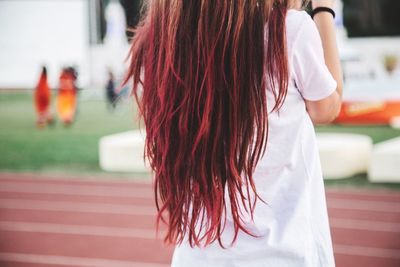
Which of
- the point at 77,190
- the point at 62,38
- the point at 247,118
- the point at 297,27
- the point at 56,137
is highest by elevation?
the point at 297,27

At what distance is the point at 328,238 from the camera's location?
1170mm

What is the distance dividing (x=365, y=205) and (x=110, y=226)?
210cm

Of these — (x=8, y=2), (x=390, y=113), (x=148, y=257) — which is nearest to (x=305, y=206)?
(x=148, y=257)

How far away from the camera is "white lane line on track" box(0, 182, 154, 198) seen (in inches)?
246

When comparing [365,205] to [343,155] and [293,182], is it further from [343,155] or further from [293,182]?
[293,182]

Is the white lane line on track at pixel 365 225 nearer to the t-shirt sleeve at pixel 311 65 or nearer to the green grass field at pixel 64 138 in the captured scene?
the green grass field at pixel 64 138

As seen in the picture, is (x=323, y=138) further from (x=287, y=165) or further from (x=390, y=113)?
(x=287, y=165)

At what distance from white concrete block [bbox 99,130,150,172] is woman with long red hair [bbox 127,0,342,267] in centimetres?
602

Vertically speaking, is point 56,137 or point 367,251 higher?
point 367,251

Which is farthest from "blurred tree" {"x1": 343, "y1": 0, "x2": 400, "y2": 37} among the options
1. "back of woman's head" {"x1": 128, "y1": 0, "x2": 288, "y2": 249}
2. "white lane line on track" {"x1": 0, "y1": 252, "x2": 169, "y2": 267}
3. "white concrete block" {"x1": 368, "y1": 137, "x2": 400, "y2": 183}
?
"back of woman's head" {"x1": 128, "y1": 0, "x2": 288, "y2": 249}

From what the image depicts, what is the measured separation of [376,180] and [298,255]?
5.53 m

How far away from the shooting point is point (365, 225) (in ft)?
16.1

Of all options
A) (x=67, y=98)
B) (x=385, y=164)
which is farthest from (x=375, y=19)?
(x=385, y=164)

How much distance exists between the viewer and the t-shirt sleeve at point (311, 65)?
111cm
